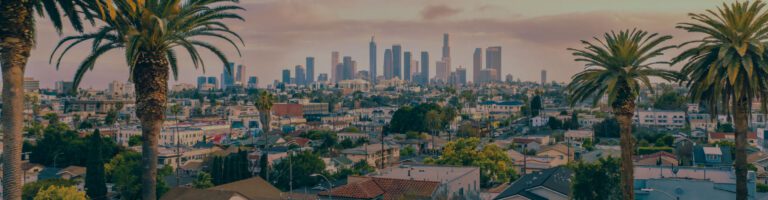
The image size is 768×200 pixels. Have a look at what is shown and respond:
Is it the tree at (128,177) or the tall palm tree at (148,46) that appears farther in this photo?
the tree at (128,177)

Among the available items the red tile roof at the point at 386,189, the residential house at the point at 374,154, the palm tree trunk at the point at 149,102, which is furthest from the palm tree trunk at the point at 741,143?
the residential house at the point at 374,154

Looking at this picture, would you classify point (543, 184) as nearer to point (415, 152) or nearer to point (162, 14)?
point (162, 14)

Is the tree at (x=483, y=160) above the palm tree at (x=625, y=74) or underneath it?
underneath

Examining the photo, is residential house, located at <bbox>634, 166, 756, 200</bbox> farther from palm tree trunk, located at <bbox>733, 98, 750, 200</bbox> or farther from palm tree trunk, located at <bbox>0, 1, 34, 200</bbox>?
palm tree trunk, located at <bbox>0, 1, 34, 200</bbox>

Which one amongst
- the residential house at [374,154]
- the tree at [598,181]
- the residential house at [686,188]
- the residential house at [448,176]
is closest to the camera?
the tree at [598,181]

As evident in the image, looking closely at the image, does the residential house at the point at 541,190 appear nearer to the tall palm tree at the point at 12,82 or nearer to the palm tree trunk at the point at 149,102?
the palm tree trunk at the point at 149,102

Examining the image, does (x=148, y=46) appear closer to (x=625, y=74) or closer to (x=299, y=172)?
(x=625, y=74)

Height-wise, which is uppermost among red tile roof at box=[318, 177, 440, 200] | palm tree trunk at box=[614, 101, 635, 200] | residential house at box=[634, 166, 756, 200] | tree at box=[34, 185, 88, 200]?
palm tree trunk at box=[614, 101, 635, 200]

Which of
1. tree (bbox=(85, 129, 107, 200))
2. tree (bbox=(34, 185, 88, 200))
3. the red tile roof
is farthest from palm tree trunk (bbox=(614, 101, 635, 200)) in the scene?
tree (bbox=(85, 129, 107, 200))
